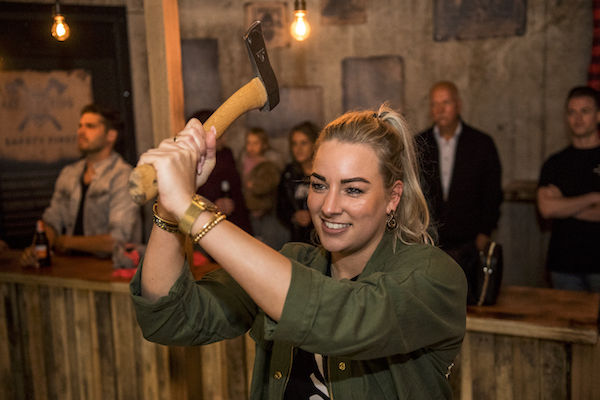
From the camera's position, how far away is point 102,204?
3.49 meters

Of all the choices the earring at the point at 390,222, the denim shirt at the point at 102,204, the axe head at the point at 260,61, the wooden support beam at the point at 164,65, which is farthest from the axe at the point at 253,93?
the denim shirt at the point at 102,204

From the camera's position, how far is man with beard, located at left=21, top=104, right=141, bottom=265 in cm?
328

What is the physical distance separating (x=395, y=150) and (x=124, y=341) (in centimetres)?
187

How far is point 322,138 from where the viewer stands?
4.81 ft

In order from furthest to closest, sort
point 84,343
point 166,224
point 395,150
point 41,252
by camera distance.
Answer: point 41,252, point 84,343, point 395,150, point 166,224

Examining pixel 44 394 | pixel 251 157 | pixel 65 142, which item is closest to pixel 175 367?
pixel 44 394

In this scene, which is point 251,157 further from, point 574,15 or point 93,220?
point 574,15

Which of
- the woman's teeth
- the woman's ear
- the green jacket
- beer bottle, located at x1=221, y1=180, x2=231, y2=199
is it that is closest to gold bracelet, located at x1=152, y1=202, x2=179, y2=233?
the green jacket

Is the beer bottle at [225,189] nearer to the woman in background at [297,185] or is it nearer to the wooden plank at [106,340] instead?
the woman in background at [297,185]

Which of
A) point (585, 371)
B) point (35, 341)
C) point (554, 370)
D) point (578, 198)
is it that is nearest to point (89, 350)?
point (35, 341)

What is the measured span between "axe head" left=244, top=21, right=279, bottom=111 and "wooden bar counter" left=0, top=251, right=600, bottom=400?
1.35m

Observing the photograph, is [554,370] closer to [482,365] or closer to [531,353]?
[531,353]

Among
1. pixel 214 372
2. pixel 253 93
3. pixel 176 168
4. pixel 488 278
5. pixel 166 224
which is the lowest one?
pixel 214 372

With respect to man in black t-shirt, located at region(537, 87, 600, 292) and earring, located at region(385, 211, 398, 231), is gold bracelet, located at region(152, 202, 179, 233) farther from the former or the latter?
man in black t-shirt, located at region(537, 87, 600, 292)
